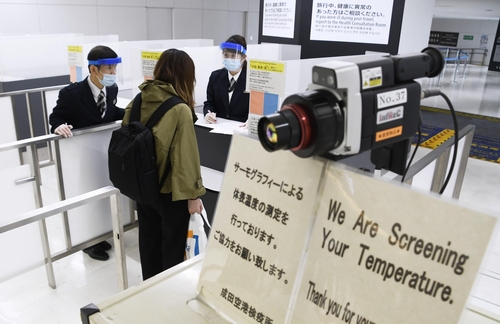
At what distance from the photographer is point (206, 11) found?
9047mm

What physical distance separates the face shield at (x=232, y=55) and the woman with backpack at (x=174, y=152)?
42.4 inches

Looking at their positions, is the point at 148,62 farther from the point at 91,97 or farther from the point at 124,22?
the point at 124,22

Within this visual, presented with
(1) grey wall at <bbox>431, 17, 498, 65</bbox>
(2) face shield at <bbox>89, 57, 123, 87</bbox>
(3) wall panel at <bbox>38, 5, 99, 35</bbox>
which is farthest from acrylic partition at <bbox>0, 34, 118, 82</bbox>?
(1) grey wall at <bbox>431, 17, 498, 65</bbox>

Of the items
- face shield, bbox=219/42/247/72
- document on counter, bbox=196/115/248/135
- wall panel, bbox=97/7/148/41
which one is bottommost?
document on counter, bbox=196/115/248/135

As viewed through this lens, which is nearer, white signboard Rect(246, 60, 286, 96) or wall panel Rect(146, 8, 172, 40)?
white signboard Rect(246, 60, 286, 96)

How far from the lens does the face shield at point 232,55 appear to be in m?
2.81

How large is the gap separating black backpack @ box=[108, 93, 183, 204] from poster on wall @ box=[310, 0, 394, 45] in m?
3.53

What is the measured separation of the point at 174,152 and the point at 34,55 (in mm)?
3311

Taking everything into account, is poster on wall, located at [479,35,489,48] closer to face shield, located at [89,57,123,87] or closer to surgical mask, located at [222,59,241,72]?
surgical mask, located at [222,59,241,72]

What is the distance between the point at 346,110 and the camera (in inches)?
21.6

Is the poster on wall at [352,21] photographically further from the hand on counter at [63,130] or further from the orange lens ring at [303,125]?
the orange lens ring at [303,125]

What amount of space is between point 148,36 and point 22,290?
671 cm

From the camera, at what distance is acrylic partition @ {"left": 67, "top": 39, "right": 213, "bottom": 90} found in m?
3.04

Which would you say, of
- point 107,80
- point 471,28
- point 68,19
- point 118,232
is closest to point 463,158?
point 118,232
